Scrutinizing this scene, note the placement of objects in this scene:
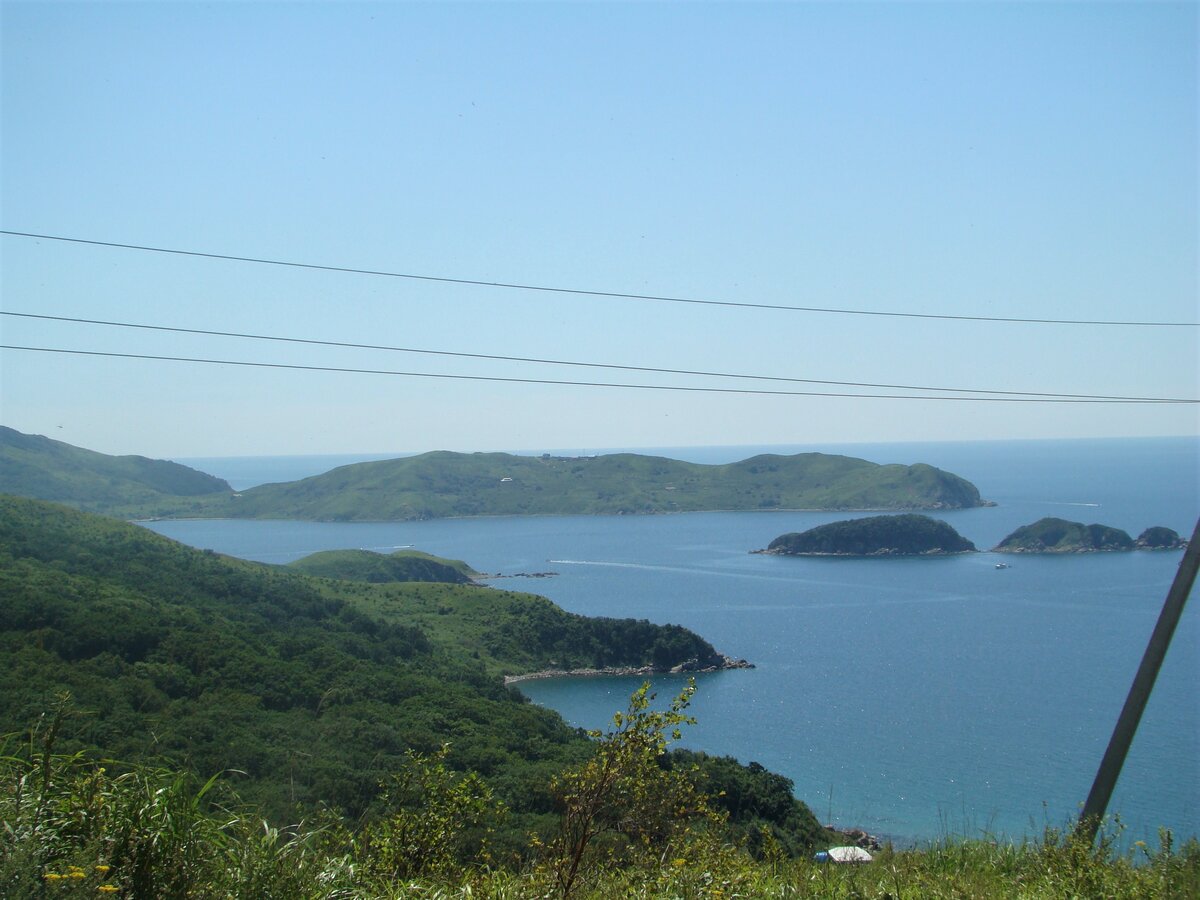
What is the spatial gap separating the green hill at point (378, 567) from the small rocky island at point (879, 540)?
32.1 m

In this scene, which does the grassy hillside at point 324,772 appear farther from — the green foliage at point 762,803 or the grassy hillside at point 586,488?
the grassy hillside at point 586,488

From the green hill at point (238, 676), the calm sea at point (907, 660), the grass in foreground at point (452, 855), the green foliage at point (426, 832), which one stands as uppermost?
the grass in foreground at point (452, 855)

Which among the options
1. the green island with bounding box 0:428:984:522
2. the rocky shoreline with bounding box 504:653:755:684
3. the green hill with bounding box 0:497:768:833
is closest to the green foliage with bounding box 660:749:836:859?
the green hill with bounding box 0:497:768:833

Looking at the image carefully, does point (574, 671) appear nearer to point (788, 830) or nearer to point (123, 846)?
point (788, 830)

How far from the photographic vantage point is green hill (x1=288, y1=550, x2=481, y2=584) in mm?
56094

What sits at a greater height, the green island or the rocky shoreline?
the green island

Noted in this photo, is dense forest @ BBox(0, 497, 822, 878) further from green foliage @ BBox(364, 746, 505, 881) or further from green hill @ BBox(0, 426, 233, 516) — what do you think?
green hill @ BBox(0, 426, 233, 516)

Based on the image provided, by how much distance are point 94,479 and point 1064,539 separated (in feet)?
270

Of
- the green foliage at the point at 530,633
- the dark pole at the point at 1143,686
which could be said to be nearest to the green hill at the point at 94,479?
the green foliage at the point at 530,633

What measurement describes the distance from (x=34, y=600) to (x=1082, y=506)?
10633 centimetres

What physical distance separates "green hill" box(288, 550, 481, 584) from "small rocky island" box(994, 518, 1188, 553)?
47955 mm

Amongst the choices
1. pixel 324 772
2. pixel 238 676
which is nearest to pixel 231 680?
pixel 238 676

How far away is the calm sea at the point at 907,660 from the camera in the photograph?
80.3ft

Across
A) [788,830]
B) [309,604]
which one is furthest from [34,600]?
[788,830]
